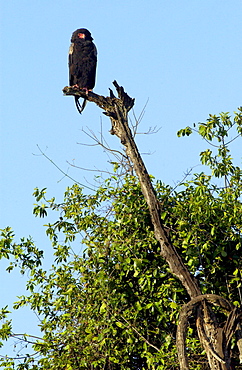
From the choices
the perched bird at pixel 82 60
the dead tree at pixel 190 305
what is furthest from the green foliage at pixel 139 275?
the perched bird at pixel 82 60

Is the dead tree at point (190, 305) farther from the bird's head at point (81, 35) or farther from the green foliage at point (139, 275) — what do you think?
the bird's head at point (81, 35)

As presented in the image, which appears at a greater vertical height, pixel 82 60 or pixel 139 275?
pixel 82 60

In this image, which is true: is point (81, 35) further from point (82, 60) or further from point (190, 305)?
point (190, 305)

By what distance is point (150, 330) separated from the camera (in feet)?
18.2

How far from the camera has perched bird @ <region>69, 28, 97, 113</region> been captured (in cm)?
801

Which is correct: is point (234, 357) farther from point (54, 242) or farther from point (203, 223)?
point (54, 242)

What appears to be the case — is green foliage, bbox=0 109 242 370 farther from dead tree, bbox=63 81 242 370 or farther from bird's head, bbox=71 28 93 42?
bird's head, bbox=71 28 93 42

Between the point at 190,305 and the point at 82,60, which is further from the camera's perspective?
the point at 82,60

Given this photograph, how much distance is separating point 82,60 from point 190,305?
4.43m

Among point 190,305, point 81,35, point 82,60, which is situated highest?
point 81,35

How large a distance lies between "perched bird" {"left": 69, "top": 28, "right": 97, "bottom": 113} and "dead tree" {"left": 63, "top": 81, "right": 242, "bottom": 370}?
231 centimetres

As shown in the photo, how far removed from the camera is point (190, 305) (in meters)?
4.93

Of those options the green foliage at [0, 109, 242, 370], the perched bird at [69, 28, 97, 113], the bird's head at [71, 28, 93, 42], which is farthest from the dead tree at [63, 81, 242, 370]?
the bird's head at [71, 28, 93, 42]

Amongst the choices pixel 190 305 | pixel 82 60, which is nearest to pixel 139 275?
pixel 190 305
